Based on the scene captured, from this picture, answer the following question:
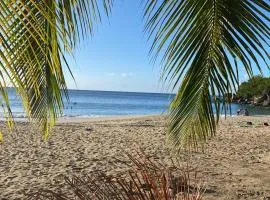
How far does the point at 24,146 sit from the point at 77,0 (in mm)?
9828

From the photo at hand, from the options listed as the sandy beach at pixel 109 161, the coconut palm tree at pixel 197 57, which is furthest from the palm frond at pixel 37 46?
the sandy beach at pixel 109 161

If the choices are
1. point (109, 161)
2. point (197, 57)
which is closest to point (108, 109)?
point (109, 161)

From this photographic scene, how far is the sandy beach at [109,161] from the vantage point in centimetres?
618

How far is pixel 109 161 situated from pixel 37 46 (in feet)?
20.3

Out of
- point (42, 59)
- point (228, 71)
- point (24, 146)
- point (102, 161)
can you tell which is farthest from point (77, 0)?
point (24, 146)

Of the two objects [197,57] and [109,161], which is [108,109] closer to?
[109,161]

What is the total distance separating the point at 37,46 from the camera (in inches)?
94.7

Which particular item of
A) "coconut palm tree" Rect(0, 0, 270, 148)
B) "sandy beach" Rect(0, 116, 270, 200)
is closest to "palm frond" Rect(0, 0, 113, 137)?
"coconut palm tree" Rect(0, 0, 270, 148)

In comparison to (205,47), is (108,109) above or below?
below

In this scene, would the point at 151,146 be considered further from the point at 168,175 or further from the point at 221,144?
the point at 168,175

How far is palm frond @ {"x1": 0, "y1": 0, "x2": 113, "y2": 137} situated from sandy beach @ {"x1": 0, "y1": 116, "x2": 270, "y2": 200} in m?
1.13

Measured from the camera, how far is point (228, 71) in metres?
2.80

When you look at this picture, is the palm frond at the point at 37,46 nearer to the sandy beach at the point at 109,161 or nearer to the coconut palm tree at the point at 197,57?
the coconut palm tree at the point at 197,57

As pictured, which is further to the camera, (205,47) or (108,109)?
(108,109)
